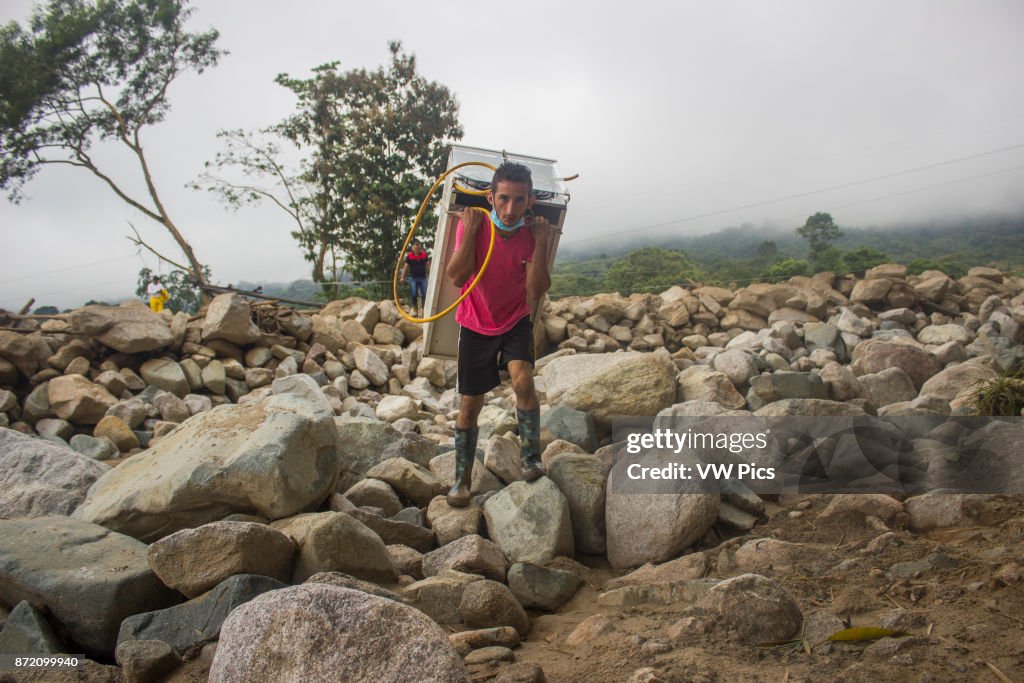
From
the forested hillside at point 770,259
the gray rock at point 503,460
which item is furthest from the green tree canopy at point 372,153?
the gray rock at point 503,460

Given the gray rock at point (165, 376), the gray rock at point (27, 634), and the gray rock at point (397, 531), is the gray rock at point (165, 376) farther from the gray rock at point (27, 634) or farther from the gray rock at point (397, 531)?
the gray rock at point (27, 634)

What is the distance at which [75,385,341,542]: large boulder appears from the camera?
11.6 feet

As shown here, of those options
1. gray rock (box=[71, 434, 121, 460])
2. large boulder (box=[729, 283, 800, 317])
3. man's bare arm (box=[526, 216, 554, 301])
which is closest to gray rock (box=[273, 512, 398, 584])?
man's bare arm (box=[526, 216, 554, 301])

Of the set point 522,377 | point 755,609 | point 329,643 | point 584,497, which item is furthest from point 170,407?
point 755,609

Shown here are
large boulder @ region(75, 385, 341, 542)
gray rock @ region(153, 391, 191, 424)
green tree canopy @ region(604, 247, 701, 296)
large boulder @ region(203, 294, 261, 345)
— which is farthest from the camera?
green tree canopy @ region(604, 247, 701, 296)

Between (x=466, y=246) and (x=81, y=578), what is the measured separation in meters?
2.41

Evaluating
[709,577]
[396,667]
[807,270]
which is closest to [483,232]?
[709,577]

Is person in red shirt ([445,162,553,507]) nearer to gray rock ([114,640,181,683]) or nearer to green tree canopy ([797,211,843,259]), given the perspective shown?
gray rock ([114,640,181,683])

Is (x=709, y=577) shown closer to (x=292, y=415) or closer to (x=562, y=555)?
(x=562, y=555)

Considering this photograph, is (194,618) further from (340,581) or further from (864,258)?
(864,258)

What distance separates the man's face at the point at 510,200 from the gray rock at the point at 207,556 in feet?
6.71

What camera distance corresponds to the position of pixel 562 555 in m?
3.70

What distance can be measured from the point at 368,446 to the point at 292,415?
1.28 m

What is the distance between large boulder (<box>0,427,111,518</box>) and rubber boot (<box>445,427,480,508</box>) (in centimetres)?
226
